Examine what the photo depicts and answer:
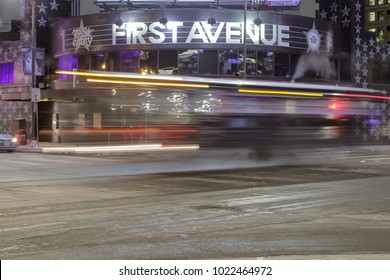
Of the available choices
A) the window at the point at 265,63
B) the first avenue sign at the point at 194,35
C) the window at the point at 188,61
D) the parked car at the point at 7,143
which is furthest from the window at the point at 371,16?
the parked car at the point at 7,143

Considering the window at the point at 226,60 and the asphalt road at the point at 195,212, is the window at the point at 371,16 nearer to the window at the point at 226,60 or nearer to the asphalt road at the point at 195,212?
the window at the point at 226,60

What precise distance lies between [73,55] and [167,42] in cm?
760

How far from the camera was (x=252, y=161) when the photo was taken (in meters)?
22.1

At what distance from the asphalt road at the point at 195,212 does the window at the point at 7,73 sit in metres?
26.8

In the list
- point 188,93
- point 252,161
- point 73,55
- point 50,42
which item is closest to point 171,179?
point 188,93

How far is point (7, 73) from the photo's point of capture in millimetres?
45812

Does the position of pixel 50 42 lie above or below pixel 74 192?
above

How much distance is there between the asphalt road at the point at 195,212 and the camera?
25.4 feet

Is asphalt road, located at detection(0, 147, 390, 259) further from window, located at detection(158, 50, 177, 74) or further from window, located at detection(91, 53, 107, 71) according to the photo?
window, located at detection(91, 53, 107, 71)

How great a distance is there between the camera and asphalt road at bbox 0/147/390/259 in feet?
25.4

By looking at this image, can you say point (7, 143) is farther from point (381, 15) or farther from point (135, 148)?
point (381, 15)

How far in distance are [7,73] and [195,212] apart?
1520 inches

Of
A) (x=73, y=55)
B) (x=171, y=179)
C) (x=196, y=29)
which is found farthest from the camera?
(x=73, y=55)

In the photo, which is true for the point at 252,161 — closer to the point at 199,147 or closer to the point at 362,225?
the point at 199,147
